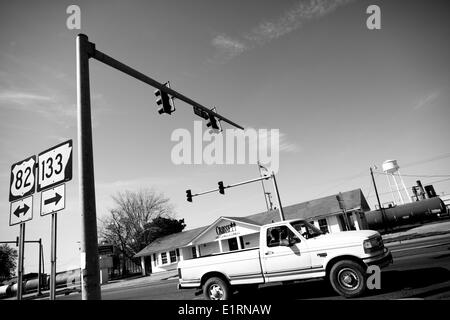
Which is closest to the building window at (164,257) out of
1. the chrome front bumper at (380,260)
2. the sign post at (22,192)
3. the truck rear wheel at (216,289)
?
the truck rear wheel at (216,289)

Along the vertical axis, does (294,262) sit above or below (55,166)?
below

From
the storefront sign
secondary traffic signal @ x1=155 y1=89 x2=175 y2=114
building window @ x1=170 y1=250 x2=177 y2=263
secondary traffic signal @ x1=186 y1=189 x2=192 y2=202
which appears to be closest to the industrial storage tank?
the storefront sign

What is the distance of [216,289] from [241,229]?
2619cm

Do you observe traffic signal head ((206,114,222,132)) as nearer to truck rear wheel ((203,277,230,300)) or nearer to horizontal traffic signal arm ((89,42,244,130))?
horizontal traffic signal arm ((89,42,244,130))

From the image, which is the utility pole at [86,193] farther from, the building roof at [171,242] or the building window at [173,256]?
the building window at [173,256]

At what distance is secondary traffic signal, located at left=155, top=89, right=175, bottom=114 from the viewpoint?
821 centimetres

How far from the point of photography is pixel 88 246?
4496mm

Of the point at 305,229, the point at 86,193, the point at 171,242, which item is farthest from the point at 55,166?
the point at 171,242

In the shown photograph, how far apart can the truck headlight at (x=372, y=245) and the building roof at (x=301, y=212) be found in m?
23.5

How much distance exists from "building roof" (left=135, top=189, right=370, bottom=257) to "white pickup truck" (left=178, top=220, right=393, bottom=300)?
23684 mm

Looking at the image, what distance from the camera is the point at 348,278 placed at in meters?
6.75

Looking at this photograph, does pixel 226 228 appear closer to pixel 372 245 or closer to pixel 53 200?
pixel 372 245

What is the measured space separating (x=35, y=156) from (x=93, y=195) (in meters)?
2.30
